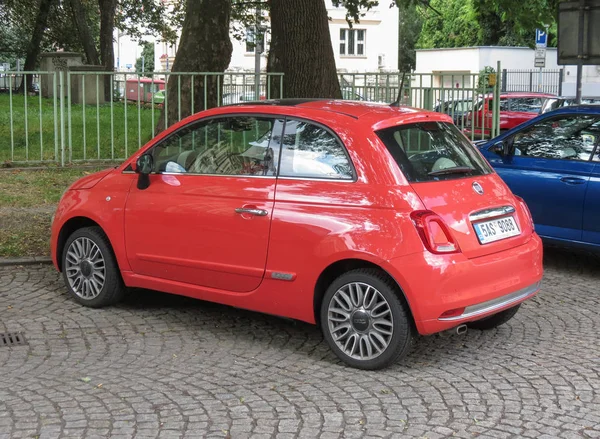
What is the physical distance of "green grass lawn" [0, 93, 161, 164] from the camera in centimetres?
1486

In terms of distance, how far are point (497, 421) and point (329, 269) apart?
5.11 ft

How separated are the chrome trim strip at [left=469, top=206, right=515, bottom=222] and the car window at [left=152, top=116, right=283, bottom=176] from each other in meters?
1.38

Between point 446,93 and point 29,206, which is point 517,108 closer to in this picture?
point 446,93

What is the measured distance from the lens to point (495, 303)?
5996 millimetres

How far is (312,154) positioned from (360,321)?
1.18m

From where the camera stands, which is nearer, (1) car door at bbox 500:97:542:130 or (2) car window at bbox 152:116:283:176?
(2) car window at bbox 152:116:283:176

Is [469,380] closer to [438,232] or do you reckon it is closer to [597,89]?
[438,232]

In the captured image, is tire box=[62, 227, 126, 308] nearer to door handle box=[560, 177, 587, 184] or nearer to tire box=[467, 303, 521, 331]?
tire box=[467, 303, 521, 331]

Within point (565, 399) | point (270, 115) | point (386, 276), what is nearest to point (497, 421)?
point (565, 399)

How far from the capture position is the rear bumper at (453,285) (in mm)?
5621

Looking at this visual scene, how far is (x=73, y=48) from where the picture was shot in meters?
50.2

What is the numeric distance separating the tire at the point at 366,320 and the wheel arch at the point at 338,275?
0.07 feet

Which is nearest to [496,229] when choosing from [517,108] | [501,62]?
[517,108]

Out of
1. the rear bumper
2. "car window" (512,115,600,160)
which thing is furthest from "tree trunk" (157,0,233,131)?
the rear bumper
